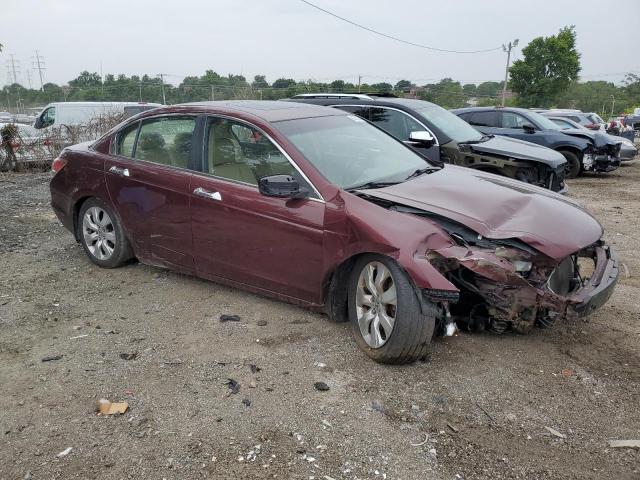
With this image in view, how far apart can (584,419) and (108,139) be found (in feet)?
15.2

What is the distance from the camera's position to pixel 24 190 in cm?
1002

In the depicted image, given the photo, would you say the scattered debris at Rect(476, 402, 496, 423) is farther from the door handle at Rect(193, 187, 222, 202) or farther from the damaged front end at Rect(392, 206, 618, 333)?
the door handle at Rect(193, 187, 222, 202)

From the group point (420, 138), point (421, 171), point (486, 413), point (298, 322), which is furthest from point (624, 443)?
point (420, 138)

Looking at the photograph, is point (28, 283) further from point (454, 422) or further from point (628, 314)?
A: point (628, 314)

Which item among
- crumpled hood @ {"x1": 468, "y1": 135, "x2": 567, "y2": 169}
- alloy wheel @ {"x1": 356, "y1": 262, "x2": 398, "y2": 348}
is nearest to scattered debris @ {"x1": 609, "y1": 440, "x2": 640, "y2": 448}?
alloy wheel @ {"x1": 356, "y1": 262, "x2": 398, "y2": 348}

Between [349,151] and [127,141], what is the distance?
7.26 ft

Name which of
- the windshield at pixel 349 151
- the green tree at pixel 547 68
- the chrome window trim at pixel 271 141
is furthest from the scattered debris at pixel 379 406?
the green tree at pixel 547 68

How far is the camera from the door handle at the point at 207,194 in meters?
4.35

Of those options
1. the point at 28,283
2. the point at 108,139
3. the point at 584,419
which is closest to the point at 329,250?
the point at 584,419

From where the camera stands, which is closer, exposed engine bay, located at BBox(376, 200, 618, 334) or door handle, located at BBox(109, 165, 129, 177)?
exposed engine bay, located at BBox(376, 200, 618, 334)

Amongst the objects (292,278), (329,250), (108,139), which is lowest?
(292,278)

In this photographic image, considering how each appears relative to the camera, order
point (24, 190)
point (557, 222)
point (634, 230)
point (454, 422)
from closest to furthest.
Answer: point (454, 422)
point (557, 222)
point (634, 230)
point (24, 190)

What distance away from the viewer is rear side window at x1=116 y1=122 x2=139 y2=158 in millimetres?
5180

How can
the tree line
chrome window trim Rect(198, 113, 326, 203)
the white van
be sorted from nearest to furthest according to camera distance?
chrome window trim Rect(198, 113, 326, 203) < the white van < the tree line
